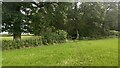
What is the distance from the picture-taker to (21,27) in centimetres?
1884

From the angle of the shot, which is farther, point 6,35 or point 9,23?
point 6,35

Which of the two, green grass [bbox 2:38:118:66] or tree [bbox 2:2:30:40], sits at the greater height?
tree [bbox 2:2:30:40]

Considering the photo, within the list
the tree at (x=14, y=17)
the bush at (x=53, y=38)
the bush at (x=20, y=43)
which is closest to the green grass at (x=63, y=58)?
the bush at (x=20, y=43)

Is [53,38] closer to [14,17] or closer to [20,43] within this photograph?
[20,43]

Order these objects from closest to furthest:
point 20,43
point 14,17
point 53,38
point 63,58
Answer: point 63,58 < point 20,43 < point 14,17 < point 53,38

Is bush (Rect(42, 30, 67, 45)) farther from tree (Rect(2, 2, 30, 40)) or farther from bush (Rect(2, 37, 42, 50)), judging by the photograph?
tree (Rect(2, 2, 30, 40))

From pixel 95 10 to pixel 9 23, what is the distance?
54.6 feet

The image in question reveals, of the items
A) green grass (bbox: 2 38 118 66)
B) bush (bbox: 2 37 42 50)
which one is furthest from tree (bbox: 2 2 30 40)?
green grass (bbox: 2 38 118 66)

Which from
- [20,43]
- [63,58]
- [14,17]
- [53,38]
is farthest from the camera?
[53,38]

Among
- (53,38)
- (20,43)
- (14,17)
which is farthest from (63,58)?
(53,38)

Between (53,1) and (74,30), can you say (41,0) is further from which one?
(74,30)

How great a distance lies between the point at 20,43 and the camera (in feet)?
56.4

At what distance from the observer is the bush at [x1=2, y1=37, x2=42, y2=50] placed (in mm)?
16252

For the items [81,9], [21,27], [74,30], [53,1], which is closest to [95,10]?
[81,9]
